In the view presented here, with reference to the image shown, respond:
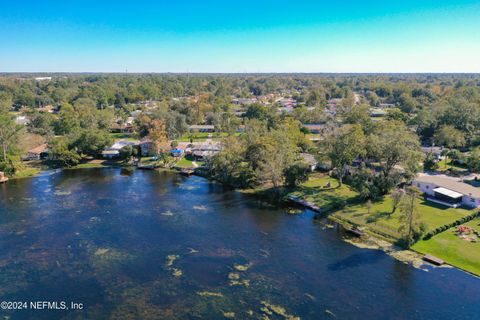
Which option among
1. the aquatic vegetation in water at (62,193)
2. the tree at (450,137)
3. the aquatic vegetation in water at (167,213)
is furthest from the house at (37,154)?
the tree at (450,137)

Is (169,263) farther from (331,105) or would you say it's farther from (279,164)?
(331,105)

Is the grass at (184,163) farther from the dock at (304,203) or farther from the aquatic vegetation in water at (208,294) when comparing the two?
the aquatic vegetation in water at (208,294)

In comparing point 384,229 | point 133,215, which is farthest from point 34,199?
point 384,229

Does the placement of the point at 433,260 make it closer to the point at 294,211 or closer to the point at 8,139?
the point at 294,211

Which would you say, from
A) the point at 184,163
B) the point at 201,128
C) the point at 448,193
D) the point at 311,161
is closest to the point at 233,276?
the point at 448,193

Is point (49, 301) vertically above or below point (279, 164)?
below

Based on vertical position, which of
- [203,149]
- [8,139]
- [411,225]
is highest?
[8,139]

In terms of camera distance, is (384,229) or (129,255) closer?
(129,255)
